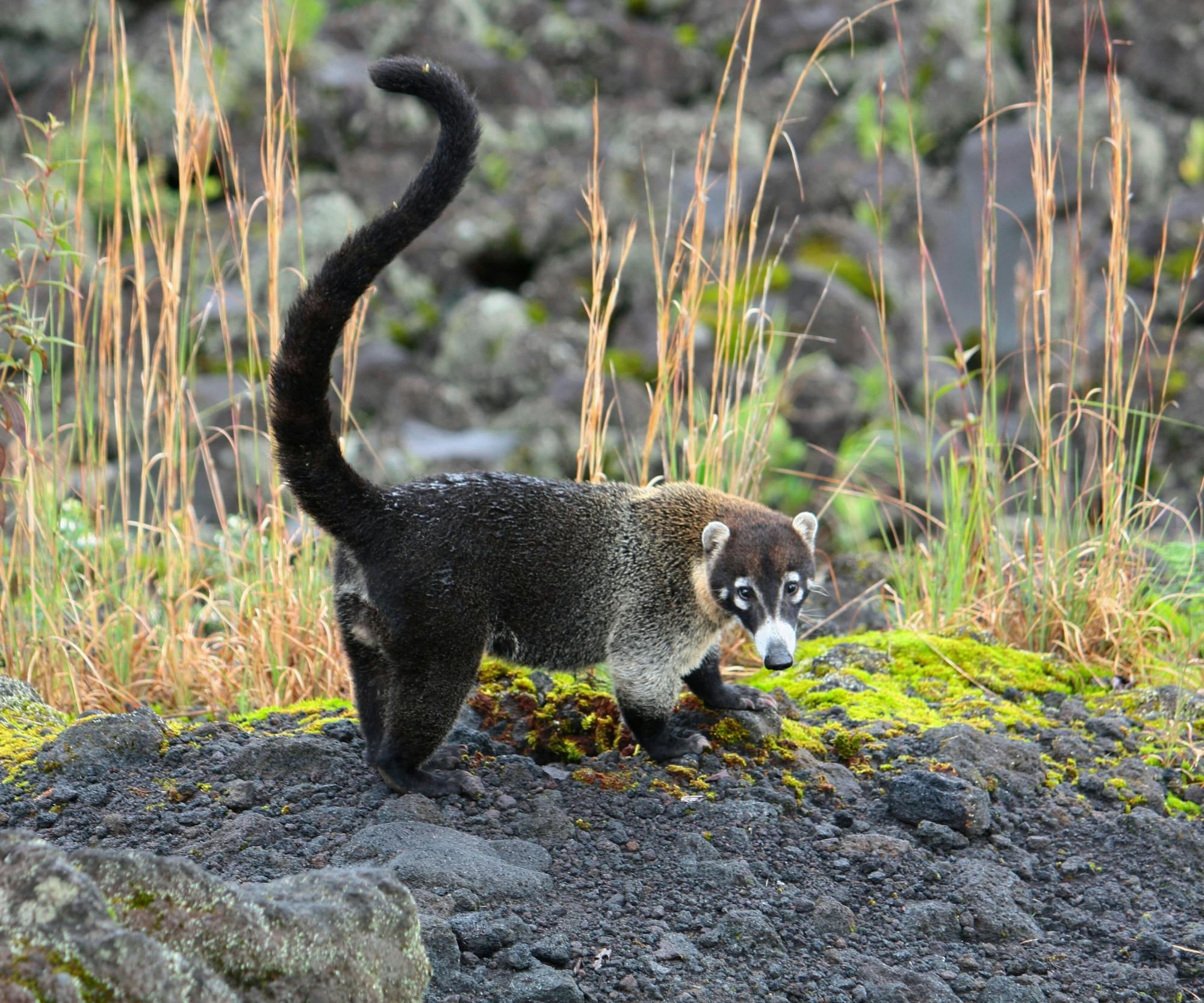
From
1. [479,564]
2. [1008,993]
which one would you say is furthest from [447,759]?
[1008,993]

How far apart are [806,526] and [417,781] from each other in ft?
5.32

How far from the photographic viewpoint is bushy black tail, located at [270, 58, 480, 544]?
352 cm

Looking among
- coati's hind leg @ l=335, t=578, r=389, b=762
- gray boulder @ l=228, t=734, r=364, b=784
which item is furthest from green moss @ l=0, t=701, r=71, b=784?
coati's hind leg @ l=335, t=578, r=389, b=762

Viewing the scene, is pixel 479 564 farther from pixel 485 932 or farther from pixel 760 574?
pixel 485 932

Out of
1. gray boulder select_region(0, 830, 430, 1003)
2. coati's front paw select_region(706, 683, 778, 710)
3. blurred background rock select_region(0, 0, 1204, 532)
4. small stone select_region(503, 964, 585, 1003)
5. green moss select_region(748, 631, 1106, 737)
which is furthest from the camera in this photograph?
blurred background rock select_region(0, 0, 1204, 532)

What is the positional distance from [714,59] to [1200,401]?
271 inches

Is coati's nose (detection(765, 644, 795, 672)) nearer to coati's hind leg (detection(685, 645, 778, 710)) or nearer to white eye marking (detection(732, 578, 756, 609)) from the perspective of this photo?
white eye marking (detection(732, 578, 756, 609))

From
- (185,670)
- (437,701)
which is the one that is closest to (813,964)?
(437,701)

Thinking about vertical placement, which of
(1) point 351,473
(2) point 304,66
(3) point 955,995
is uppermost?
(2) point 304,66

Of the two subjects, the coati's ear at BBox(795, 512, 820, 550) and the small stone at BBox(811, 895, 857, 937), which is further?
the coati's ear at BBox(795, 512, 820, 550)

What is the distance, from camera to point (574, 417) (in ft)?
35.0

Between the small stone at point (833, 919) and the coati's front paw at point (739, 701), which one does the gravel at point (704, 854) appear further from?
the coati's front paw at point (739, 701)

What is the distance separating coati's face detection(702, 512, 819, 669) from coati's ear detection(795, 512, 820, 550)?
138 millimetres

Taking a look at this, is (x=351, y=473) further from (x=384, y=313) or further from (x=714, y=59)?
(x=714, y=59)
